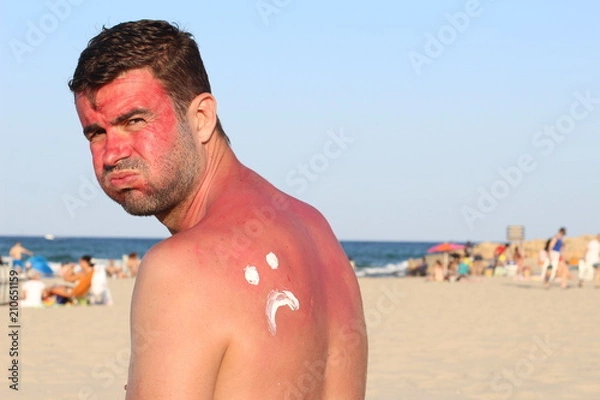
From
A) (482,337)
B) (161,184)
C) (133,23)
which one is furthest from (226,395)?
(482,337)

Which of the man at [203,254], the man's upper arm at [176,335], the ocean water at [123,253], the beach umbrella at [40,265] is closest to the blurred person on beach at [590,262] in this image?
the ocean water at [123,253]

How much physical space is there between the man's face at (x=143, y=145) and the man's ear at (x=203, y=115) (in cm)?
3

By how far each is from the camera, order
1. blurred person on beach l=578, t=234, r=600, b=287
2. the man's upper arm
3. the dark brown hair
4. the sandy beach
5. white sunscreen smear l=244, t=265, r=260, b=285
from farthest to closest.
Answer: blurred person on beach l=578, t=234, r=600, b=287 < the sandy beach < the dark brown hair < white sunscreen smear l=244, t=265, r=260, b=285 < the man's upper arm

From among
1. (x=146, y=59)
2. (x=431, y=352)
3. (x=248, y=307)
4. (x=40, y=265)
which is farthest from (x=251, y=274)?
(x=40, y=265)

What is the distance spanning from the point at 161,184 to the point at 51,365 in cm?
787

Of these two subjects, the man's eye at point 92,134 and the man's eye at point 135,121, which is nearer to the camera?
the man's eye at point 135,121

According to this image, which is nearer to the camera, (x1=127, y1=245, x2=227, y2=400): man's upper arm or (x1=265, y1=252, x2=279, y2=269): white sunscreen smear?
(x1=127, y1=245, x2=227, y2=400): man's upper arm

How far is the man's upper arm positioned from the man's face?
27 cm

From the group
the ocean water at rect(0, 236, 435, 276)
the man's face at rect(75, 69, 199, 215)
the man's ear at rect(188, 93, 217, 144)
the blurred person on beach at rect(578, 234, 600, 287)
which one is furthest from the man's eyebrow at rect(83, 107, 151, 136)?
the ocean water at rect(0, 236, 435, 276)

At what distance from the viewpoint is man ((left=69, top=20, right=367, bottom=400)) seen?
1.71 m

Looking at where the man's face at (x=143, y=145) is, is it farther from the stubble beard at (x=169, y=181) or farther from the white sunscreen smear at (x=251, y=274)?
the white sunscreen smear at (x=251, y=274)

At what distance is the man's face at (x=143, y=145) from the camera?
1.94 meters

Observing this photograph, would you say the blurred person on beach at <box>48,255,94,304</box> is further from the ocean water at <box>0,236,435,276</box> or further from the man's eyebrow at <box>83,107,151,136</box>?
the ocean water at <box>0,236,435,276</box>

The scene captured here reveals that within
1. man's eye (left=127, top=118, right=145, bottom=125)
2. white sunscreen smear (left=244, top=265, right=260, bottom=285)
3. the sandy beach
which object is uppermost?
man's eye (left=127, top=118, right=145, bottom=125)
